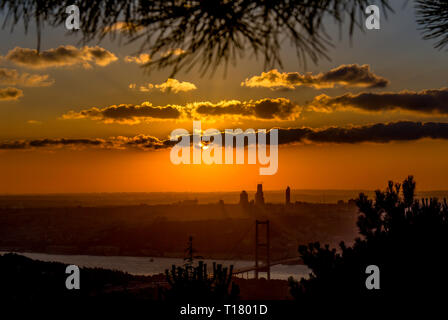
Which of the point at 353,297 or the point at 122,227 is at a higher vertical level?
the point at 353,297

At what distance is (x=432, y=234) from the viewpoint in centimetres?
546

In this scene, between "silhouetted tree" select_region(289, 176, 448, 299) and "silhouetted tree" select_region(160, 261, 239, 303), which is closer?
"silhouetted tree" select_region(289, 176, 448, 299)

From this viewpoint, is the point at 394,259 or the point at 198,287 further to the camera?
the point at 198,287

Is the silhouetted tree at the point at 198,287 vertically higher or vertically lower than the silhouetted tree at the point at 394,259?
lower

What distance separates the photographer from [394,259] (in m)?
5.35

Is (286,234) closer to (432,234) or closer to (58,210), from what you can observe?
(58,210)

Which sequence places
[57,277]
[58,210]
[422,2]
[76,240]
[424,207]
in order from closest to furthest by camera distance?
1. [422,2]
2. [424,207]
3. [57,277]
4. [76,240]
5. [58,210]

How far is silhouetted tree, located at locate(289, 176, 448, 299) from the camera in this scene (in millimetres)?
5004

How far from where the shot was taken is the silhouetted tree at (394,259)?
5004 mm

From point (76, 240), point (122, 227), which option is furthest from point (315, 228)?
point (76, 240)

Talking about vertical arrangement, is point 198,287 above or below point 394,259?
below

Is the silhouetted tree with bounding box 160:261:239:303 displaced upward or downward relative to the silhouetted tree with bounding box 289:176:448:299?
downward

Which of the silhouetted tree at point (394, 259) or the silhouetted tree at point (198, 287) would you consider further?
the silhouetted tree at point (198, 287)

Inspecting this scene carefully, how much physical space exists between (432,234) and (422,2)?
101 inches
